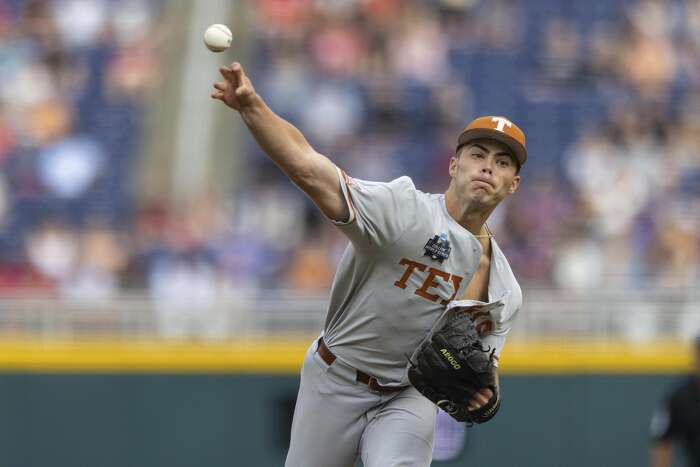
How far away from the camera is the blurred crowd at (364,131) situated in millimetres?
10484

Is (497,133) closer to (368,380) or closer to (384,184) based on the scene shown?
(384,184)

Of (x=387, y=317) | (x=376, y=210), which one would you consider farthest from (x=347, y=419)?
(x=376, y=210)

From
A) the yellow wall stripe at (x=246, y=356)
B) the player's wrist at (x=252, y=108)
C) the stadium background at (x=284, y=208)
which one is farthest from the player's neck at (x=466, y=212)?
the yellow wall stripe at (x=246, y=356)

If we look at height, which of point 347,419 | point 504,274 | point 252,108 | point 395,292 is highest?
point 252,108

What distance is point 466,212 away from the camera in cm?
483

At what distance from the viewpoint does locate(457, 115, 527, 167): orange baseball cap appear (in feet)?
15.7

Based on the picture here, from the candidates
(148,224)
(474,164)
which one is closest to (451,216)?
(474,164)

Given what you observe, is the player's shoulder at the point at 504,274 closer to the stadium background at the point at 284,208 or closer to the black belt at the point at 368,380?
the black belt at the point at 368,380

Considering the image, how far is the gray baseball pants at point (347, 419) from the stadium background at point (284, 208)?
415cm

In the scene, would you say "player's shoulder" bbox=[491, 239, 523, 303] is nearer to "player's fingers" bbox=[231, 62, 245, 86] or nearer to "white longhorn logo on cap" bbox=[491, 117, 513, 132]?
"white longhorn logo on cap" bbox=[491, 117, 513, 132]

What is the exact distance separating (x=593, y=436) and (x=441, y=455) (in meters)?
1.13

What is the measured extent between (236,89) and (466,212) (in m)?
1.08

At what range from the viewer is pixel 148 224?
10719mm

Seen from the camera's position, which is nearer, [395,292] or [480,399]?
[395,292]
